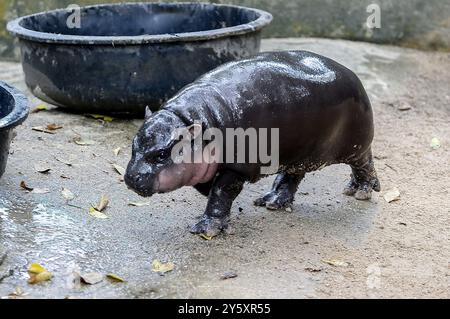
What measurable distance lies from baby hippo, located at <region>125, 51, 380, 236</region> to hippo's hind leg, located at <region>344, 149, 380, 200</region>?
231mm

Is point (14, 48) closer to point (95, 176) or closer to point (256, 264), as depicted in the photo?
point (95, 176)

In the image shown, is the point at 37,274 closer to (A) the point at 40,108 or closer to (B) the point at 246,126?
(B) the point at 246,126

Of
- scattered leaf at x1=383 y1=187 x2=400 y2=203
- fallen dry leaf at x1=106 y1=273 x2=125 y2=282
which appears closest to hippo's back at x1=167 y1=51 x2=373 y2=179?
scattered leaf at x1=383 y1=187 x2=400 y2=203

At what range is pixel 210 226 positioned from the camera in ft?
11.8

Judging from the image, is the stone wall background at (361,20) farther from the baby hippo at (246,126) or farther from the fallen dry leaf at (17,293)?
the fallen dry leaf at (17,293)

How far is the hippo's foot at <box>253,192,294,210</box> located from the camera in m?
4.03

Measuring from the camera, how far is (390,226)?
3.86 meters

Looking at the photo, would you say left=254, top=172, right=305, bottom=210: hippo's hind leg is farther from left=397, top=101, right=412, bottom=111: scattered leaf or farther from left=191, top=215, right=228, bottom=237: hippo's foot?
left=397, top=101, right=412, bottom=111: scattered leaf

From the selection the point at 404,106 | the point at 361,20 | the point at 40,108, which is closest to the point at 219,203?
the point at 40,108

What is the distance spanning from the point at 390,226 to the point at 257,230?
0.71 metres

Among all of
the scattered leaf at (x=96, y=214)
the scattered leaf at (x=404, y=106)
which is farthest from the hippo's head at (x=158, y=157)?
the scattered leaf at (x=404, y=106)

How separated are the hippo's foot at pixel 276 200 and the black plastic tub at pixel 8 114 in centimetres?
135

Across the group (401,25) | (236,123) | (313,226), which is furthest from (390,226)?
(401,25)

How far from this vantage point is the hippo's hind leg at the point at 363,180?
4133mm
